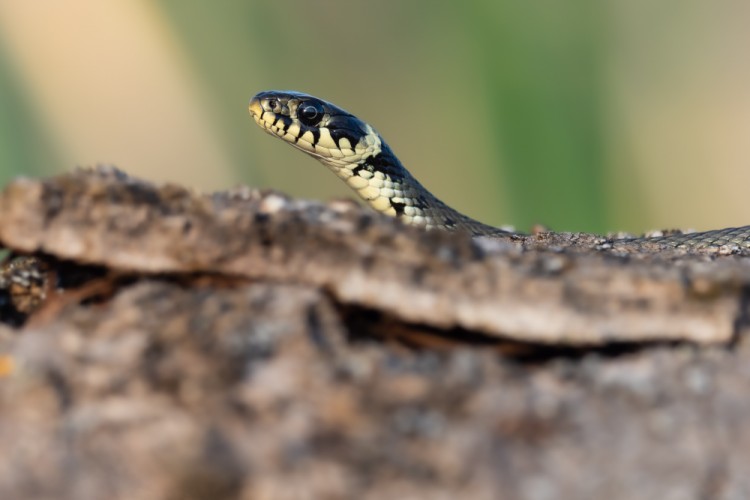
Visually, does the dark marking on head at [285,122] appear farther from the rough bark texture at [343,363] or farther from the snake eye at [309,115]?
the rough bark texture at [343,363]

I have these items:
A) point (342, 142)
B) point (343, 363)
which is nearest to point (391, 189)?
point (342, 142)

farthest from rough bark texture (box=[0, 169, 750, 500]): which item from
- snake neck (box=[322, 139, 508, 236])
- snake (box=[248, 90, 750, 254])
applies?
snake (box=[248, 90, 750, 254])

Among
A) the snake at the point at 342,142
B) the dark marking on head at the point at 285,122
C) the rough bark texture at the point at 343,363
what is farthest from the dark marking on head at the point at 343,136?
the rough bark texture at the point at 343,363

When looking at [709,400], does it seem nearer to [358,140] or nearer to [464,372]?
[464,372]

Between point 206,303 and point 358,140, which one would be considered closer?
point 206,303

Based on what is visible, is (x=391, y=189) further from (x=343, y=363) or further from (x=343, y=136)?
(x=343, y=363)

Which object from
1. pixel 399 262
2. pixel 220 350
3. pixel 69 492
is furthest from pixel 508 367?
pixel 69 492
